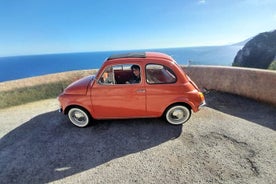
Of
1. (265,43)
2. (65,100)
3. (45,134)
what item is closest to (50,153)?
(45,134)

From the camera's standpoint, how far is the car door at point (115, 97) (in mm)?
4043

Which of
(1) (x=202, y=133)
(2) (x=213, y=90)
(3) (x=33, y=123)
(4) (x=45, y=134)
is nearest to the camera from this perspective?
(1) (x=202, y=133)

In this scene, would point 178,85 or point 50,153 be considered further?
point 178,85

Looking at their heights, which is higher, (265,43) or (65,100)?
(265,43)

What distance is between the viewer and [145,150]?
11.7 feet

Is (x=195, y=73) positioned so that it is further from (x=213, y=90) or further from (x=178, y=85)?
(x=178, y=85)

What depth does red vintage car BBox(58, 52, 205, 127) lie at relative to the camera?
4047mm

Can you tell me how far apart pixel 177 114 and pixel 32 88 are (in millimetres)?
6247

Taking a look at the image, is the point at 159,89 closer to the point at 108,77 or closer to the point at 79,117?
the point at 108,77

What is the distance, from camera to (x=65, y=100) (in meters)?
4.27

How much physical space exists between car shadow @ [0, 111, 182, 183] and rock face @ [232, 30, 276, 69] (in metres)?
51.8

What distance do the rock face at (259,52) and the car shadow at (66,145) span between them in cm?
5182

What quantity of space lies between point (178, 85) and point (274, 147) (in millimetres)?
2312

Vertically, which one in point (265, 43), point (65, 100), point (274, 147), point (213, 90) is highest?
point (265, 43)
